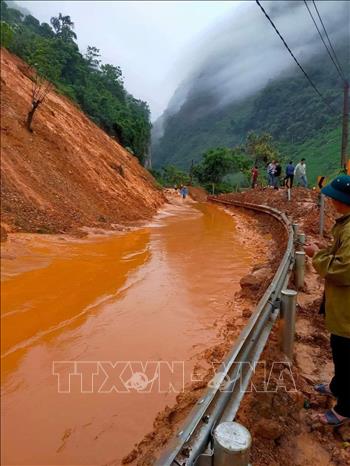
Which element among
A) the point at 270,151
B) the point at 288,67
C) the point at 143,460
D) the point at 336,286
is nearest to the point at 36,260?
the point at 143,460

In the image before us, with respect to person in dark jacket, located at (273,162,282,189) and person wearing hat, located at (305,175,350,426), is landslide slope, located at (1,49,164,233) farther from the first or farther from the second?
person in dark jacket, located at (273,162,282,189)

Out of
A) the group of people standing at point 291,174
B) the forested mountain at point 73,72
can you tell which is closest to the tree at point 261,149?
the forested mountain at point 73,72

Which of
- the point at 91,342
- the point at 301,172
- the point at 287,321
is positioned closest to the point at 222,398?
the point at 287,321

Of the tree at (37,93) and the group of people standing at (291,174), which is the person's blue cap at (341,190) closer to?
the tree at (37,93)

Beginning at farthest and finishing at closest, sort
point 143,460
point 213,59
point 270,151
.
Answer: point 213,59, point 270,151, point 143,460

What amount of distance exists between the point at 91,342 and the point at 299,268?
3.05 metres

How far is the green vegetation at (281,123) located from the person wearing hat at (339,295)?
43.5 m

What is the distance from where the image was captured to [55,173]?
1080cm

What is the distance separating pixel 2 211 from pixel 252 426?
6.00 m

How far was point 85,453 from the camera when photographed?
8.09 feet

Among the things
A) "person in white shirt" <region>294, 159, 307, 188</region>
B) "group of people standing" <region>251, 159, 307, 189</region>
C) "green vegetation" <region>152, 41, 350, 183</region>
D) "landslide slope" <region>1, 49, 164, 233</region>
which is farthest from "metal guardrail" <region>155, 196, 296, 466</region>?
"green vegetation" <region>152, 41, 350, 183</region>

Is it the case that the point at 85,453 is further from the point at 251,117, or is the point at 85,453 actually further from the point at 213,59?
the point at 213,59

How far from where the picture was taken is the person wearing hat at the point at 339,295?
8.50 ft

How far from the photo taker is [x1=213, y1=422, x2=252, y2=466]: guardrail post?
171 cm
